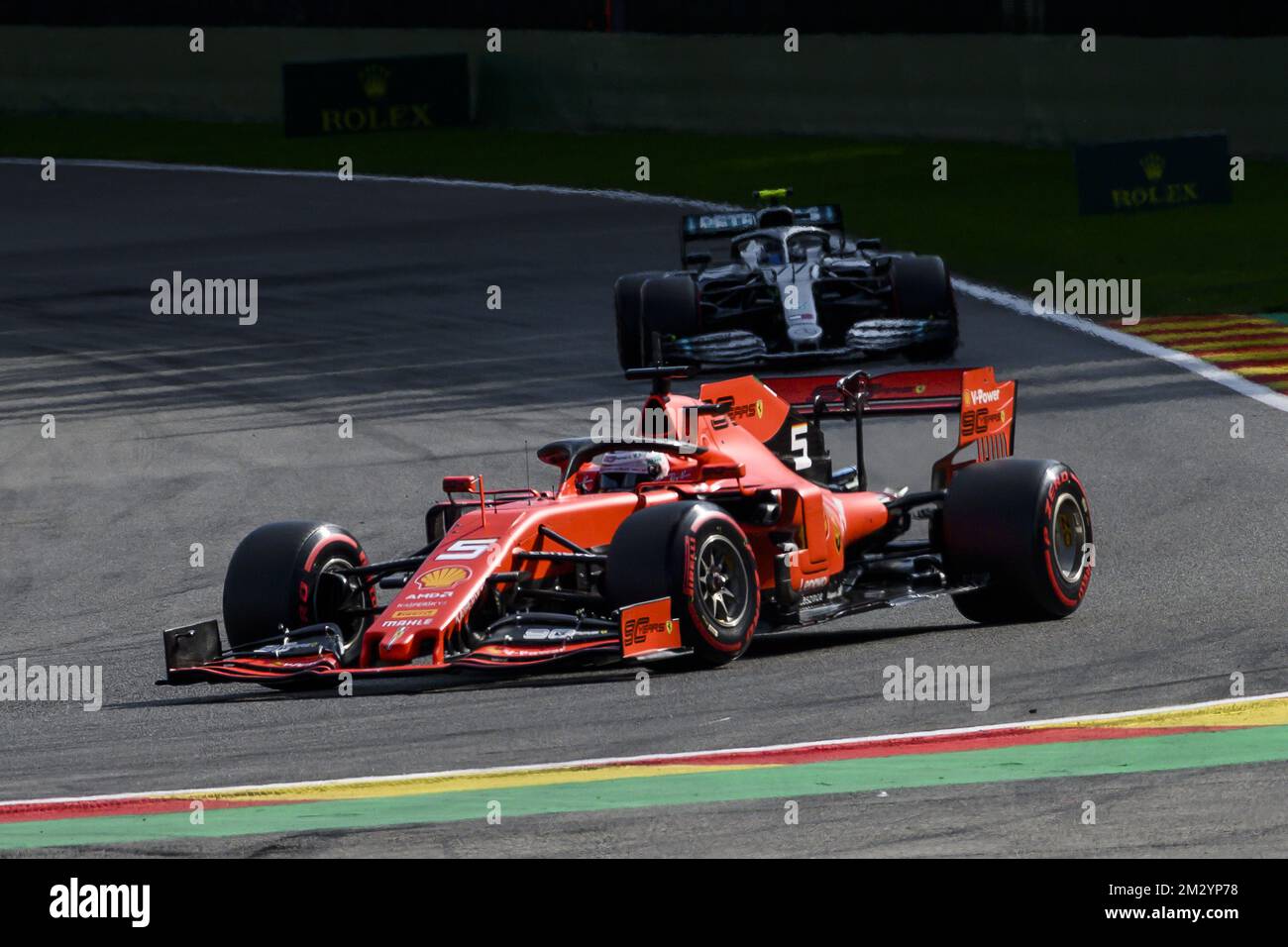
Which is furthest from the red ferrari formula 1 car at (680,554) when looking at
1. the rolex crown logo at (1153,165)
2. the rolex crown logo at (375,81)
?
the rolex crown logo at (375,81)

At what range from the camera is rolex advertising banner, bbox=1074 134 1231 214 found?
2528cm

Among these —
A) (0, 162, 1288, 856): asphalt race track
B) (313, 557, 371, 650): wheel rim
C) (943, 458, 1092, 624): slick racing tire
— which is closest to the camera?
(0, 162, 1288, 856): asphalt race track

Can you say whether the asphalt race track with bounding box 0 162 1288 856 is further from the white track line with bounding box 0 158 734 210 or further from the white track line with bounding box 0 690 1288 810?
the white track line with bounding box 0 158 734 210

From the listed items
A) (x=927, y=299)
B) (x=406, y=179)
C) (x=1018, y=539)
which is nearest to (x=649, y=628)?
(x=1018, y=539)

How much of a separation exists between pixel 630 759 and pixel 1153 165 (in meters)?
18.9

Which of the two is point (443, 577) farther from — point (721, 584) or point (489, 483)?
point (489, 483)

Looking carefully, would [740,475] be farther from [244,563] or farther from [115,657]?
[115,657]

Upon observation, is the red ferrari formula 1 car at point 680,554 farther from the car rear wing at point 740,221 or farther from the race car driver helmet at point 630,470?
the car rear wing at point 740,221

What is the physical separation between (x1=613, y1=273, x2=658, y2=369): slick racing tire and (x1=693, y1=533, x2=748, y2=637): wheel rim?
28.9ft

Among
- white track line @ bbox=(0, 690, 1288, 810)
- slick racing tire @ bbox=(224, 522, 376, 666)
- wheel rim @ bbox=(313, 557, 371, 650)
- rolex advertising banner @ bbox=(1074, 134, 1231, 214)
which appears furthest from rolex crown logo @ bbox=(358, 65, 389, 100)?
white track line @ bbox=(0, 690, 1288, 810)

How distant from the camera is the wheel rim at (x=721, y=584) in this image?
9.50m

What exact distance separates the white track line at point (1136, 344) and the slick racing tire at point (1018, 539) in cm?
581

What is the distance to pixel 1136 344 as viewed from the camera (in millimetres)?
19125
